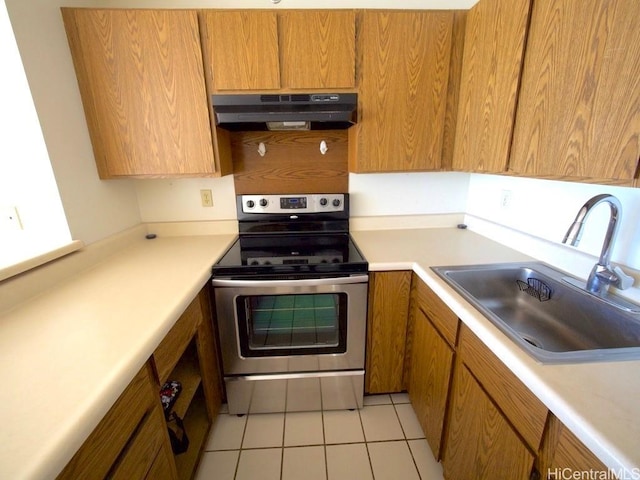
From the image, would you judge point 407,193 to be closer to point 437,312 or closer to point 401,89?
point 401,89

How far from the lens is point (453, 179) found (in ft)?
6.20

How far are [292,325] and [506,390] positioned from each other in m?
1.00

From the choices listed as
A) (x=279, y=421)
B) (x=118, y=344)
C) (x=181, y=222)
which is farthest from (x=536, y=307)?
(x=181, y=222)

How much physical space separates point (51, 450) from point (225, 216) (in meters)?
1.47

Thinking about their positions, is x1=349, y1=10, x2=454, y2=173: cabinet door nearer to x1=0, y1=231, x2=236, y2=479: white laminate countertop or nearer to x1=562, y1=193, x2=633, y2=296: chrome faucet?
x1=562, y1=193, x2=633, y2=296: chrome faucet

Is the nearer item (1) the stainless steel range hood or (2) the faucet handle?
(2) the faucet handle

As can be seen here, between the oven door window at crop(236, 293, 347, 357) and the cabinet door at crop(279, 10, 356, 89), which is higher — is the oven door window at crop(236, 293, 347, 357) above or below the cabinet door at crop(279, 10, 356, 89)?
below

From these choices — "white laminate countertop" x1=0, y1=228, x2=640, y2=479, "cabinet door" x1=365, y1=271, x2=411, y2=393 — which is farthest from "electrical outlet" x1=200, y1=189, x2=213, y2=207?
"cabinet door" x1=365, y1=271, x2=411, y2=393

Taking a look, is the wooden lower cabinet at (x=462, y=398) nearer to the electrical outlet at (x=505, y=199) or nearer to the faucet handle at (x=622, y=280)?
the faucet handle at (x=622, y=280)

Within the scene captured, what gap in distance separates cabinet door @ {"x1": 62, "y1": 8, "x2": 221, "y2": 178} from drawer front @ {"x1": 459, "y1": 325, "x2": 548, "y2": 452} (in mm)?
1450

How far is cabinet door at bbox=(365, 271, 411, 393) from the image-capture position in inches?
54.8

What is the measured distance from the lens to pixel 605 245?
93 cm

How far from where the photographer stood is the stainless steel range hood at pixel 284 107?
4.40 ft

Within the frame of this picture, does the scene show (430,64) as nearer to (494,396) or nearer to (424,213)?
(424,213)
